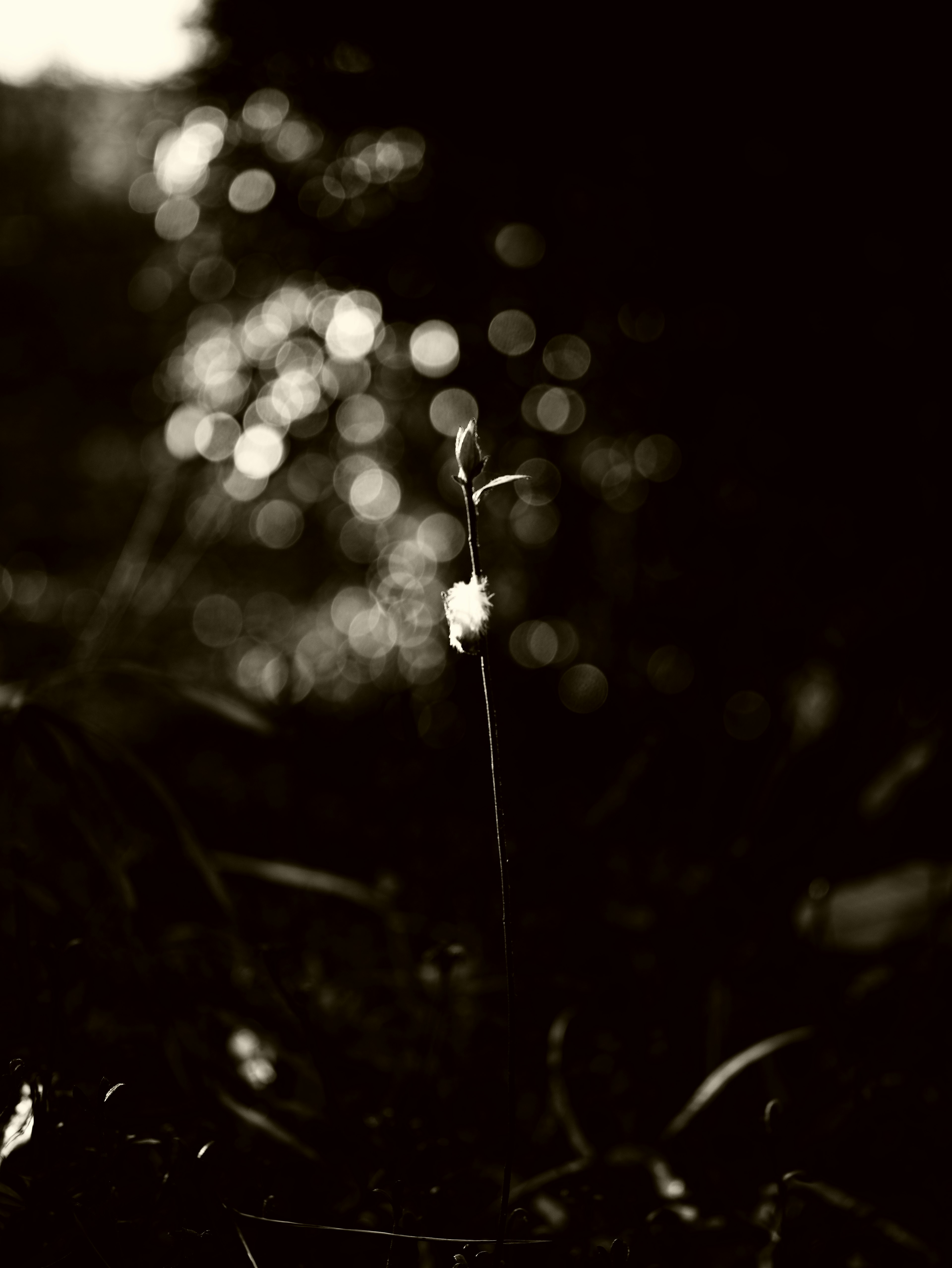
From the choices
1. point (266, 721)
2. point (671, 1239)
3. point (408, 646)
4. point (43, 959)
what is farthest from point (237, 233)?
point (671, 1239)

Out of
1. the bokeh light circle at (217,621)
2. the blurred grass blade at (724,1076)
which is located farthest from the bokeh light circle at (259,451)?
the blurred grass blade at (724,1076)

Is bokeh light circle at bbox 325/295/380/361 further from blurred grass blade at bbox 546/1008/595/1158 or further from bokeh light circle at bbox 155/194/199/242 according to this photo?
blurred grass blade at bbox 546/1008/595/1158

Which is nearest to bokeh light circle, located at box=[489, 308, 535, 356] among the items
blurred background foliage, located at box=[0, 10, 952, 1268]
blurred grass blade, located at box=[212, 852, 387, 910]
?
blurred background foliage, located at box=[0, 10, 952, 1268]

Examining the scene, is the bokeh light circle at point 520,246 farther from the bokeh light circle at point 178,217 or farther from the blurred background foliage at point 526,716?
the bokeh light circle at point 178,217

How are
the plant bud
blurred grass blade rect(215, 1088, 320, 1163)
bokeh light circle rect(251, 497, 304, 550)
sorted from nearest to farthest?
the plant bud
blurred grass blade rect(215, 1088, 320, 1163)
bokeh light circle rect(251, 497, 304, 550)

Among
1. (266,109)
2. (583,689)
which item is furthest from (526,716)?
(266,109)

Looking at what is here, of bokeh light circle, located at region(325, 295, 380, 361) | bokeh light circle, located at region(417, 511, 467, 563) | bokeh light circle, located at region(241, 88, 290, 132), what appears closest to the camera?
bokeh light circle, located at region(241, 88, 290, 132)

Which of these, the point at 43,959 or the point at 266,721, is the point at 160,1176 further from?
the point at 266,721
